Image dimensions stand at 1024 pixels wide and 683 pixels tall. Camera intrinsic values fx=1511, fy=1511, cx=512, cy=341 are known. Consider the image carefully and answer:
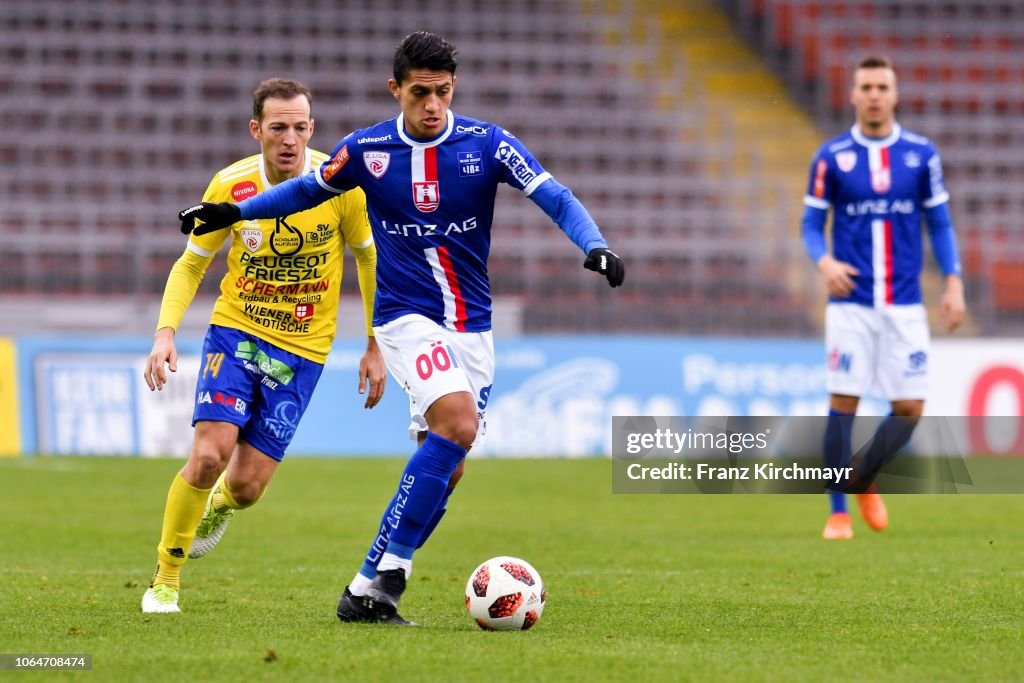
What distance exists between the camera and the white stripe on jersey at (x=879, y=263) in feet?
31.3

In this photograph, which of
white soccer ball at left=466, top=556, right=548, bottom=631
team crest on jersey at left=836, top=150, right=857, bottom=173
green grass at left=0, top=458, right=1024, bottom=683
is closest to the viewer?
green grass at left=0, top=458, right=1024, bottom=683

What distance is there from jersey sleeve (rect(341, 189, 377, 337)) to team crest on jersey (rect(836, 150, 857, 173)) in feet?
12.4

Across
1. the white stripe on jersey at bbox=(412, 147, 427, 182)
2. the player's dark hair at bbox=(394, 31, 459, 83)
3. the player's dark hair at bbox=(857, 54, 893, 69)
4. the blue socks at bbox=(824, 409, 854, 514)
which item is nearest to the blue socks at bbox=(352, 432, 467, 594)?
the white stripe on jersey at bbox=(412, 147, 427, 182)

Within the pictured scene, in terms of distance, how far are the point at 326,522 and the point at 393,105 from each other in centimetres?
1209

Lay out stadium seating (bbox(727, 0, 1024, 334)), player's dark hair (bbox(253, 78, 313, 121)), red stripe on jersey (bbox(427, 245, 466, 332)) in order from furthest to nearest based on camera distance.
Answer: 1. stadium seating (bbox(727, 0, 1024, 334))
2. player's dark hair (bbox(253, 78, 313, 121))
3. red stripe on jersey (bbox(427, 245, 466, 332))

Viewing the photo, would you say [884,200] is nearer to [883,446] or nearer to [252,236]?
[883,446]

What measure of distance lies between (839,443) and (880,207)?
60.1 inches

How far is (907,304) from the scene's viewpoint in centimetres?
959

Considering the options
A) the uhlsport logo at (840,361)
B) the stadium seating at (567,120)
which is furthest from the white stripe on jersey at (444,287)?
the stadium seating at (567,120)

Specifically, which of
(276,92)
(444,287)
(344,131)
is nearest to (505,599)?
(444,287)

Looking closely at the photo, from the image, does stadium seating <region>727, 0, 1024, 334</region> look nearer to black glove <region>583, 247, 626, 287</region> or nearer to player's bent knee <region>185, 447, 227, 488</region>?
player's bent knee <region>185, 447, 227, 488</region>

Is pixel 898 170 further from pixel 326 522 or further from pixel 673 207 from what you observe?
pixel 673 207

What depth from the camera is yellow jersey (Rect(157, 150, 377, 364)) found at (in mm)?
6738

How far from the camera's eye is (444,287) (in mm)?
6004
